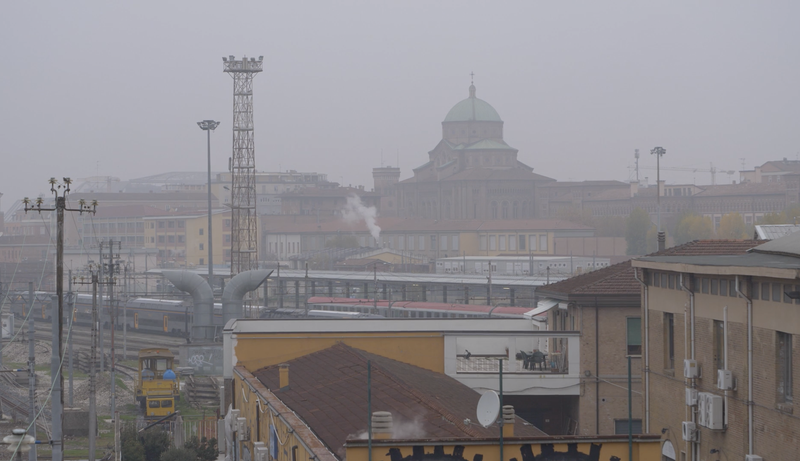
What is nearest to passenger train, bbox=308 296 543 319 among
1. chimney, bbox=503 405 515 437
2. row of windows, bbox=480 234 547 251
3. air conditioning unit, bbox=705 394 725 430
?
air conditioning unit, bbox=705 394 725 430

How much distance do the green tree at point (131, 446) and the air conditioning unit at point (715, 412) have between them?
15.7 m

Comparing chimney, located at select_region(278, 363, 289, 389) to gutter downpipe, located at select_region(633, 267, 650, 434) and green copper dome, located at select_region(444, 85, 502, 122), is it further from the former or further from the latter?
green copper dome, located at select_region(444, 85, 502, 122)

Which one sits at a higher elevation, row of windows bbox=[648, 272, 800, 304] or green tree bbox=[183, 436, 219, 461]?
row of windows bbox=[648, 272, 800, 304]

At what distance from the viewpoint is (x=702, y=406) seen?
1291cm

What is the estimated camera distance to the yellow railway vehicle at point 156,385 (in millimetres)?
32062

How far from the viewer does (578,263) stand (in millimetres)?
89250

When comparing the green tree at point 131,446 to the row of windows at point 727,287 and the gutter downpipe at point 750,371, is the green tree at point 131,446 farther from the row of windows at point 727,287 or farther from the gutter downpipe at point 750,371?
the gutter downpipe at point 750,371

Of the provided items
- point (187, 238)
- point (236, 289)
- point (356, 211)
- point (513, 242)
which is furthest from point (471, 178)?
point (236, 289)

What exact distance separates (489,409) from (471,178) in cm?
11874

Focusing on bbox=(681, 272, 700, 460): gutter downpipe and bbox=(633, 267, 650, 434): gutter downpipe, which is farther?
bbox=(633, 267, 650, 434): gutter downpipe

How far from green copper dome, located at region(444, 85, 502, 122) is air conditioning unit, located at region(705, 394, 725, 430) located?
137143 millimetres

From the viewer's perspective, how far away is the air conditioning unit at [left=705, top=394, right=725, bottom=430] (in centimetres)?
1258

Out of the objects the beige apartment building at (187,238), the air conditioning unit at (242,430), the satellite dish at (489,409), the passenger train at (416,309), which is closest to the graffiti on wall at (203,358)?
the passenger train at (416,309)

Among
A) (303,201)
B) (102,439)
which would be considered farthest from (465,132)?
(102,439)
